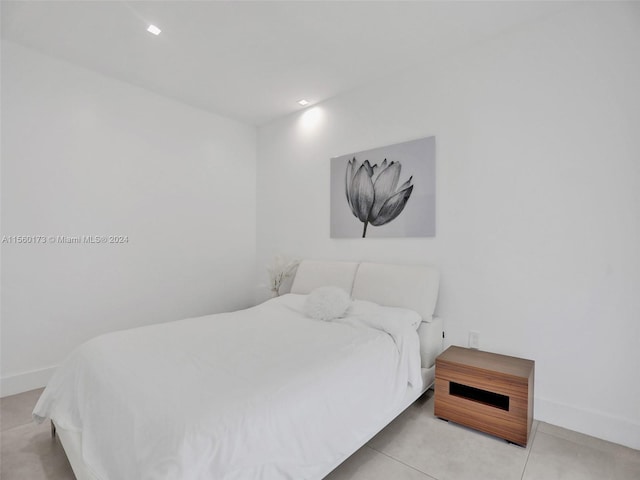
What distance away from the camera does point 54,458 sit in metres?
1.78

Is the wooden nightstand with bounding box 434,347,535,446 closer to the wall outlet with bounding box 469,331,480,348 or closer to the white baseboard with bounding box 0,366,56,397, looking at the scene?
the wall outlet with bounding box 469,331,480,348

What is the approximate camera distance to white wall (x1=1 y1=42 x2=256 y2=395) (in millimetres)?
2576

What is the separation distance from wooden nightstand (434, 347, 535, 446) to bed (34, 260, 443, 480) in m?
0.20

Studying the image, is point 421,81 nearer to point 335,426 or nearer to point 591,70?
point 591,70

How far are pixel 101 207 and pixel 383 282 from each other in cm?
270

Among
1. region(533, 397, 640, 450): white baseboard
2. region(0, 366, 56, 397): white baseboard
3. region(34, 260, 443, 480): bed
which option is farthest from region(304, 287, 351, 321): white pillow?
region(0, 366, 56, 397): white baseboard

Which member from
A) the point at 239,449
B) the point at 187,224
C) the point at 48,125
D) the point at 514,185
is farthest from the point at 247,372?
the point at 48,125

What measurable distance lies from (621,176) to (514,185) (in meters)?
0.56

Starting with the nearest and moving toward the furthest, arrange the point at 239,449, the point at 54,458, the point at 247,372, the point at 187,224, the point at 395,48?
the point at 239,449
the point at 247,372
the point at 54,458
the point at 395,48
the point at 187,224

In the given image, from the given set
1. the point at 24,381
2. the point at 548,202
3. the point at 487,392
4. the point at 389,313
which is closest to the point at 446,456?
the point at 487,392

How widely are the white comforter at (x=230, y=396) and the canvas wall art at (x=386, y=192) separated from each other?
100 centimetres

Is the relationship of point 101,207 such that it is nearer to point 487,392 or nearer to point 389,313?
point 389,313

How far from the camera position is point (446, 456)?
1.80 m

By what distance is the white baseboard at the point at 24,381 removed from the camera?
2.51 m
